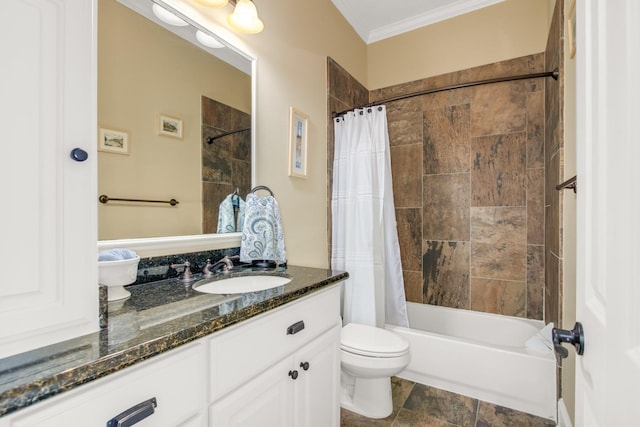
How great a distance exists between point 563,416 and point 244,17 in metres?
2.59

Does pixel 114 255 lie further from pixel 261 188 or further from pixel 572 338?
pixel 572 338

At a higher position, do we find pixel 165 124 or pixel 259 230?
pixel 165 124

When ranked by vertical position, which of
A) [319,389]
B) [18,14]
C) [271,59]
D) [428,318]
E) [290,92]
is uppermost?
[271,59]

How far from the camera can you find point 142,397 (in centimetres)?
62

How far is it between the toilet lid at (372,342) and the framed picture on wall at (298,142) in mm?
1051

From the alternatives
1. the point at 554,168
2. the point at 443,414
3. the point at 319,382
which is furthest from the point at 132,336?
the point at 554,168

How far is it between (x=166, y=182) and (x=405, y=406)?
Result: 1873 millimetres

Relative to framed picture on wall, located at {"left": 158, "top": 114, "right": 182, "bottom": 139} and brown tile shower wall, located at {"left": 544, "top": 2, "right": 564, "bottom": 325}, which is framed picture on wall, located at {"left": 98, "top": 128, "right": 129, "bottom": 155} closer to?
framed picture on wall, located at {"left": 158, "top": 114, "right": 182, "bottom": 139}

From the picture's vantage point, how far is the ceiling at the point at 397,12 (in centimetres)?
249
